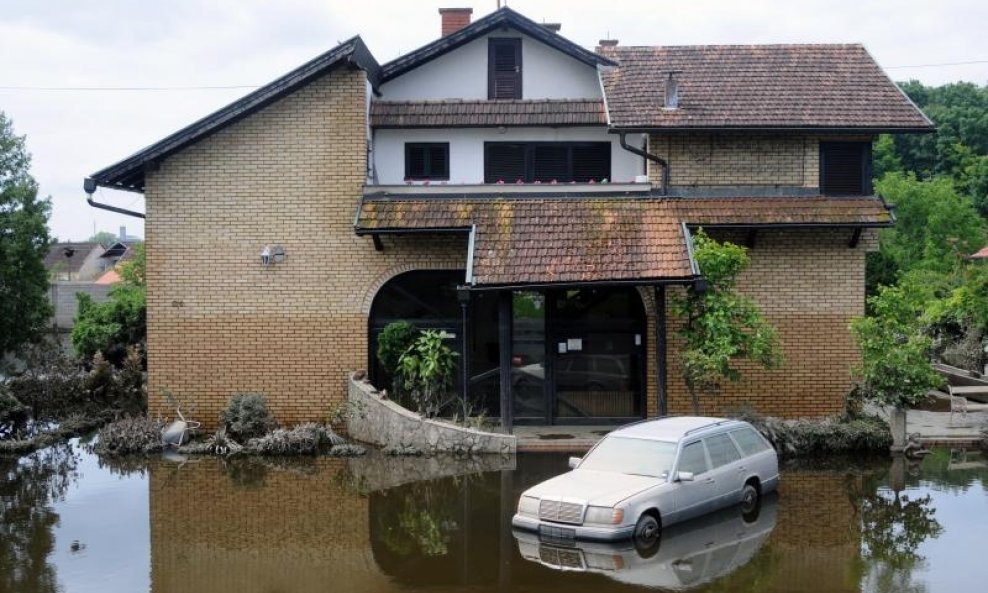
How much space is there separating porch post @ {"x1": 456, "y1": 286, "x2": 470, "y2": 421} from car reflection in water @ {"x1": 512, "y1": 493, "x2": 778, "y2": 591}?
5659mm

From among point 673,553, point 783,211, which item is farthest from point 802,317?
point 673,553

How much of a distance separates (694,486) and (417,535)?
133 inches

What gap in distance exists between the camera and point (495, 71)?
821 inches

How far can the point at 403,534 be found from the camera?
1247 centimetres

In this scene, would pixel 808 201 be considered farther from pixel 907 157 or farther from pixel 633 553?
pixel 907 157

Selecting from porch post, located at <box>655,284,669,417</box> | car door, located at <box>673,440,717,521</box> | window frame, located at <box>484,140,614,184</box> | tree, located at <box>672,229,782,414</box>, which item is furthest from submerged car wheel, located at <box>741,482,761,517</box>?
window frame, located at <box>484,140,614,184</box>

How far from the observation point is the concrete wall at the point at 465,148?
800 inches

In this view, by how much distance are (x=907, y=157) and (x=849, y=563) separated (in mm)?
53829

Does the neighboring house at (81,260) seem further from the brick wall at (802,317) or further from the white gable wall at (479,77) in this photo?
the brick wall at (802,317)

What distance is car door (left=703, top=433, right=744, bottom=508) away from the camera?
499 inches

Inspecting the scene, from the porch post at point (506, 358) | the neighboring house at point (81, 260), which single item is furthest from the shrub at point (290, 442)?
the neighboring house at point (81, 260)

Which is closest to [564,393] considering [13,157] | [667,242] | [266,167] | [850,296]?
[667,242]

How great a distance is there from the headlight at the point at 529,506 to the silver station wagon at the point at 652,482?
1 cm

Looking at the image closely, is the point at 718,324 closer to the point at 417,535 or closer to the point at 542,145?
the point at 542,145
